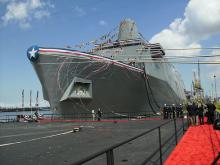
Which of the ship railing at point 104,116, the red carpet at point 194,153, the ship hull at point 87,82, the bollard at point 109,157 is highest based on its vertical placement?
the ship hull at point 87,82

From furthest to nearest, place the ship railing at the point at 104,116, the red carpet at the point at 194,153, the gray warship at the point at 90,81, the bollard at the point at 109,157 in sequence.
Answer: the ship railing at the point at 104,116, the gray warship at the point at 90,81, the red carpet at the point at 194,153, the bollard at the point at 109,157

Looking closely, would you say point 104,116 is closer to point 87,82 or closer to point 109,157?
point 87,82

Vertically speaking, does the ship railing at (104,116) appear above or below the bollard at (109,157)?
below

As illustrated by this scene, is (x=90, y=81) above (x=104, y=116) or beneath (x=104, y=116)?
above

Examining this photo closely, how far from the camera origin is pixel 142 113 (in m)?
34.2

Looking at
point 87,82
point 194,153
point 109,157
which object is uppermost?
point 87,82

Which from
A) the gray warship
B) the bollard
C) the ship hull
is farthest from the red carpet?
the ship hull

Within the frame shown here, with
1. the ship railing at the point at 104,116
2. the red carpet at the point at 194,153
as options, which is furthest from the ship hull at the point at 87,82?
the red carpet at the point at 194,153

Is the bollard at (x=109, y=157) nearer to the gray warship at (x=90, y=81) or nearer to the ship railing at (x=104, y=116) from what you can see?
the gray warship at (x=90, y=81)

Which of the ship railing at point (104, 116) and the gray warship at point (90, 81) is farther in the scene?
the ship railing at point (104, 116)

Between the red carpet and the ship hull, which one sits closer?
the red carpet

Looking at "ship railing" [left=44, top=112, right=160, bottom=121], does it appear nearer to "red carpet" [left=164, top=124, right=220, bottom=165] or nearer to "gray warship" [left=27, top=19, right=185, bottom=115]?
"gray warship" [left=27, top=19, right=185, bottom=115]

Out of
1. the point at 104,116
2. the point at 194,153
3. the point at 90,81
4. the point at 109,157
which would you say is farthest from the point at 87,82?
the point at 109,157

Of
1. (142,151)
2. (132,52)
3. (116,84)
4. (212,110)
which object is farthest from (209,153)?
(132,52)
